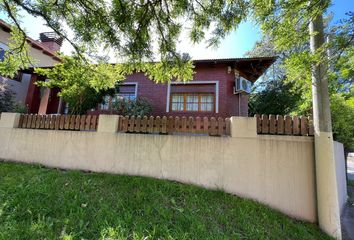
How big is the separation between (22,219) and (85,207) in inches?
36.2

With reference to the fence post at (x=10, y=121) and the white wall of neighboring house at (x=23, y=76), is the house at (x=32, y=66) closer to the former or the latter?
the white wall of neighboring house at (x=23, y=76)

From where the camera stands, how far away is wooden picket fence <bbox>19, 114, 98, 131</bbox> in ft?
18.7

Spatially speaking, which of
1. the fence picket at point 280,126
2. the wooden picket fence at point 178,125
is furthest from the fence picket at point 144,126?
the fence picket at point 280,126

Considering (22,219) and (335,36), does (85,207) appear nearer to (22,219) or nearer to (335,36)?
(22,219)

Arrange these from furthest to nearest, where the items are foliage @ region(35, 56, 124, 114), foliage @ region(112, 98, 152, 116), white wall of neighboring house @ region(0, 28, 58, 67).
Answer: white wall of neighboring house @ region(0, 28, 58, 67), foliage @ region(112, 98, 152, 116), foliage @ region(35, 56, 124, 114)

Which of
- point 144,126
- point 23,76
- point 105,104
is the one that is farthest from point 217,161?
point 23,76

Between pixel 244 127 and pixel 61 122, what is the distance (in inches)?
194

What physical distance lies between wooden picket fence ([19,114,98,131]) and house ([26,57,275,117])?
15.8 feet

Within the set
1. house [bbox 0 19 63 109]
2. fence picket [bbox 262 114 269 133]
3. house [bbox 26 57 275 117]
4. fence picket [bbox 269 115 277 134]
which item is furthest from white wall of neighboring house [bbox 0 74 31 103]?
fence picket [bbox 269 115 277 134]

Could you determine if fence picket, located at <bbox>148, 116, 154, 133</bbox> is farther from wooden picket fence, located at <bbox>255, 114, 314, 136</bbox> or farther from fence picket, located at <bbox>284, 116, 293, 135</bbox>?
fence picket, located at <bbox>284, 116, 293, 135</bbox>

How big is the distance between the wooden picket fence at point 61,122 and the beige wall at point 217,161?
9.3 inches

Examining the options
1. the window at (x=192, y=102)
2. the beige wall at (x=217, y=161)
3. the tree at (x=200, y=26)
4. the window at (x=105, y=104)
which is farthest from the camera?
the window at (x=105, y=104)

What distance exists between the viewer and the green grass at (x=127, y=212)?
312 centimetres

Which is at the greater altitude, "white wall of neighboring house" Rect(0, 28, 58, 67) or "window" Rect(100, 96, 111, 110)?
"white wall of neighboring house" Rect(0, 28, 58, 67)
